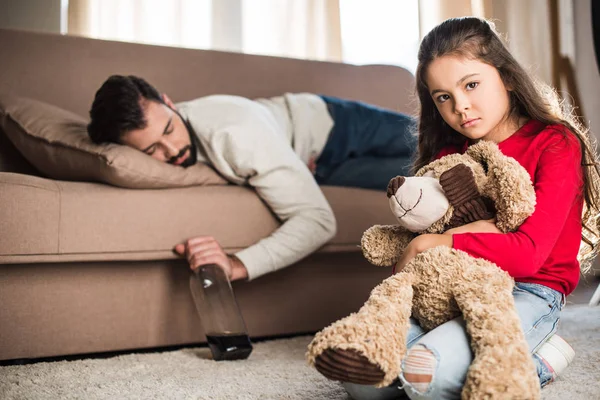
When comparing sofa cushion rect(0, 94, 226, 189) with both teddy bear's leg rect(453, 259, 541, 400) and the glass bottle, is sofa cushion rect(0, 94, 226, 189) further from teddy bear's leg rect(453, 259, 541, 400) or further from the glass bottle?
teddy bear's leg rect(453, 259, 541, 400)

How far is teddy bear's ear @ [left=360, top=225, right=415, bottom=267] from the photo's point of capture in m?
0.96

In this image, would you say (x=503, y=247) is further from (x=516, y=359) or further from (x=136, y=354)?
Answer: (x=136, y=354)

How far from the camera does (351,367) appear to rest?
691 millimetres

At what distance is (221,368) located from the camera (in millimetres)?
1170

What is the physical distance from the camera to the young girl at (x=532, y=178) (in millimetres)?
832

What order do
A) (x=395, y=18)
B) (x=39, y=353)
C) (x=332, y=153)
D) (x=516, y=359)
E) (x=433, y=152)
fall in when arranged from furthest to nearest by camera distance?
(x=395, y=18)
(x=332, y=153)
(x=39, y=353)
(x=433, y=152)
(x=516, y=359)

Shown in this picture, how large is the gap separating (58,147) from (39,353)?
470 mm

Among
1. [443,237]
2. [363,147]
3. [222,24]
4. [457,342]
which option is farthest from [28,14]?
[457,342]

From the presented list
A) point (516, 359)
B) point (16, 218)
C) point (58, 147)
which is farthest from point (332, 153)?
point (516, 359)

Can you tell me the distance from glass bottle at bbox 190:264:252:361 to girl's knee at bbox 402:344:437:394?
56cm

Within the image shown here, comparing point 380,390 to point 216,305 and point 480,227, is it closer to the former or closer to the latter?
point 480,227

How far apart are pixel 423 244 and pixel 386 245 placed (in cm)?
10

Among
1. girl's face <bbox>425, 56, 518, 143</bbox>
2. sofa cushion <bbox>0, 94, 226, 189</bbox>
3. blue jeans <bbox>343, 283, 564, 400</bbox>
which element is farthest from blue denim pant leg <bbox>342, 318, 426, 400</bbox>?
sofa cushion <bbox>0, 94, 226, 189</bbox>

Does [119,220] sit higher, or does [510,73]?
[510,73]
